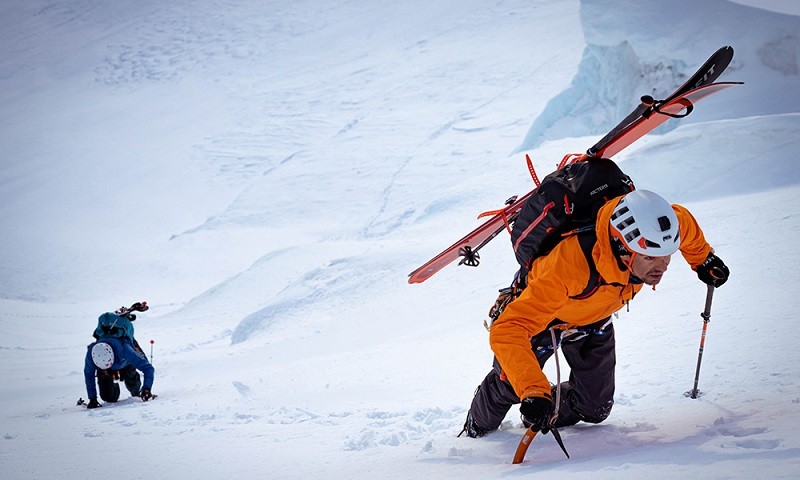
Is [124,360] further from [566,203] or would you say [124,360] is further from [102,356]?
[566,203]

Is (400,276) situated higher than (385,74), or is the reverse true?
(400,276)

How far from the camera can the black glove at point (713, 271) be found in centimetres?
363

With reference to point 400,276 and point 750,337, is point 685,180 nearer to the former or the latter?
point 400,276

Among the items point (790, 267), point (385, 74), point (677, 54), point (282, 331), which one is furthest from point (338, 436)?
point (385, 74)

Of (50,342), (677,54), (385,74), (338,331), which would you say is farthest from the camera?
(385,74)

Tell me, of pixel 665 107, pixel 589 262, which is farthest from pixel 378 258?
pixel 589 262

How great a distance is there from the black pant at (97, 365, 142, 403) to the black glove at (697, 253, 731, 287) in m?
6.33

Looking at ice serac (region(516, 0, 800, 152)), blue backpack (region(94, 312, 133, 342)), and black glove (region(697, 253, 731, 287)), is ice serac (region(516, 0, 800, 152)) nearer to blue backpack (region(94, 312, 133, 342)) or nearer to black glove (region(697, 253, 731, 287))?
black glove (region(697, 253, 731, 287))

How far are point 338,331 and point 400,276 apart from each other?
2183 mm

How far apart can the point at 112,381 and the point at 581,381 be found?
571 centimetres

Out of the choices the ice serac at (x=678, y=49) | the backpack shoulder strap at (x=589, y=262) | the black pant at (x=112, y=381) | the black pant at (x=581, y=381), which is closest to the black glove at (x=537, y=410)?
the backpack shoulder strap at (x=589, y=262)

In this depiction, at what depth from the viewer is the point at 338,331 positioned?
10.3 meters

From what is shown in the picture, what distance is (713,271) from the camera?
144 inches

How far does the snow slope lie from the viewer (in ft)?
13.6
